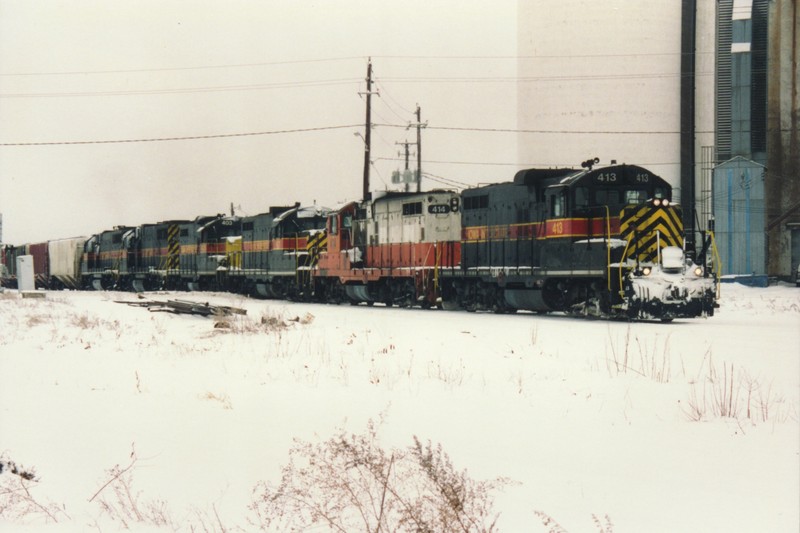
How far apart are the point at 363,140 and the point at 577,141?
8.37m

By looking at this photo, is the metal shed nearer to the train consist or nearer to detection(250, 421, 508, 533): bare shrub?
the train consist

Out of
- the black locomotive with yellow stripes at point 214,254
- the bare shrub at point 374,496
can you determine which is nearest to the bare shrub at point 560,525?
the bare shrub at point 374,496

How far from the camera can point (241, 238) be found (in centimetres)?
3672

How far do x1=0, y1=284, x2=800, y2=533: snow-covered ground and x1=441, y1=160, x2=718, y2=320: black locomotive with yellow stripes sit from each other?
2578 mm

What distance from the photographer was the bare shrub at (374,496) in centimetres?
542

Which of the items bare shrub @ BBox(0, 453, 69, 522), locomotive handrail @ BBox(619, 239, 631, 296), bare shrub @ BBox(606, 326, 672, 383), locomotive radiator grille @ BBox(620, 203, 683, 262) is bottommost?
bare shrub @ BBox(0, 453, 69, 522)

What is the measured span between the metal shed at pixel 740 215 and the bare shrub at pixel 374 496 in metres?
35.8

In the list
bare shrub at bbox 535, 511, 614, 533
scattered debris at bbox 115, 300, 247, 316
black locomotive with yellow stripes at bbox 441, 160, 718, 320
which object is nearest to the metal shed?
black locomotive with yellow stripes at bbox 441, 160, 718, 320

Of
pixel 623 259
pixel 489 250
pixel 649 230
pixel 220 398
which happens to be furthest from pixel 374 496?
pixel 489 250

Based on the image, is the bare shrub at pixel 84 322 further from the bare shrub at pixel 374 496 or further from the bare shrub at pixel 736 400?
the bare shrub at pixel 736 400

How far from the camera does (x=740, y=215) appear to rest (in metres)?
39.4

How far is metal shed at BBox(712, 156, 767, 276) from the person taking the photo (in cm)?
3862

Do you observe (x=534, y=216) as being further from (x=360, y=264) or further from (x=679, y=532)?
(x=679, y=532)

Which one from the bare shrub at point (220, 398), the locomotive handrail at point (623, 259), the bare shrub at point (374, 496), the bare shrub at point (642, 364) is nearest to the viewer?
the bare shrub at point (374, 496)
